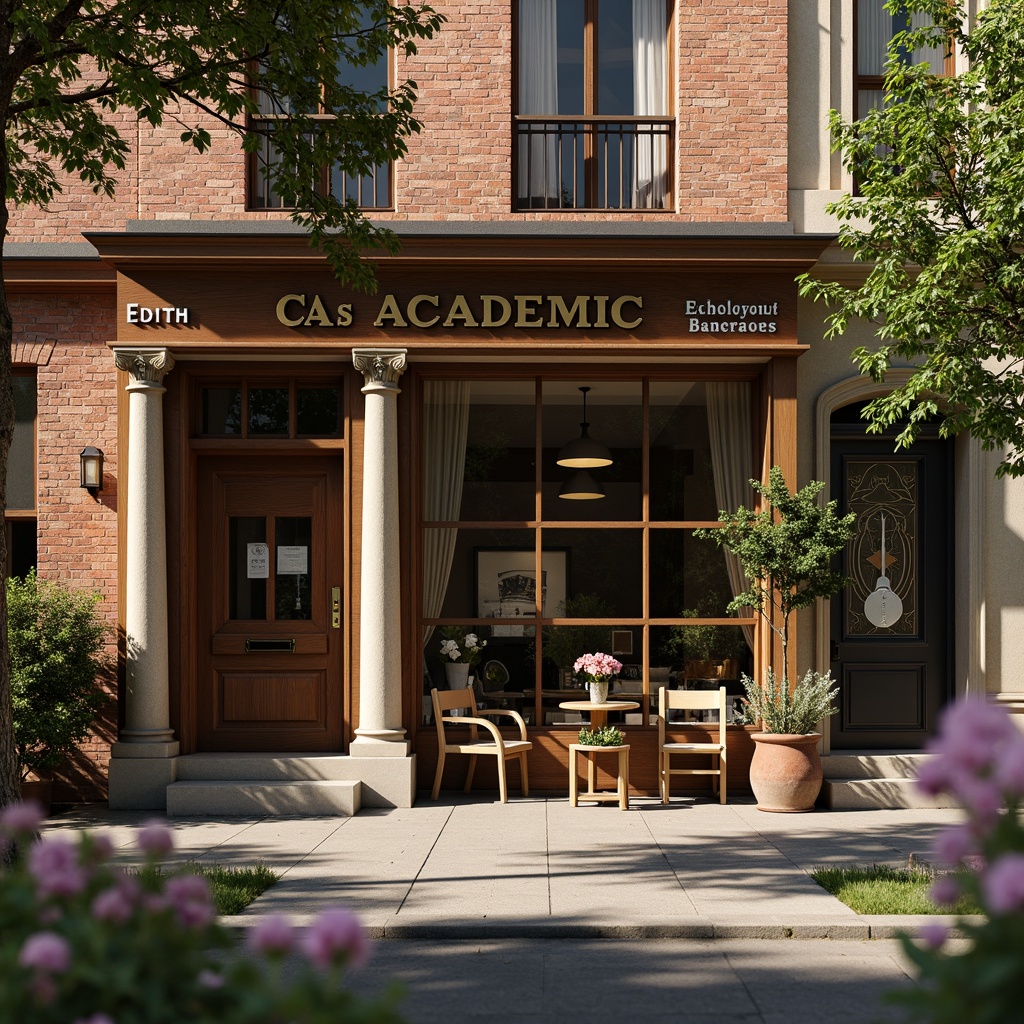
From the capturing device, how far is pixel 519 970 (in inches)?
230

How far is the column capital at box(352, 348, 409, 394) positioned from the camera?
1058 centimetres

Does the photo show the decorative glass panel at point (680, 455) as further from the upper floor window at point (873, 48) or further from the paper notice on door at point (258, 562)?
the paper notice on door at point (258, 562)

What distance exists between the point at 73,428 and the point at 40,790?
3352mm

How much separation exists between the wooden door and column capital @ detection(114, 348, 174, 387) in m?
1.01

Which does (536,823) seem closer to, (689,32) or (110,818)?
(110,818)

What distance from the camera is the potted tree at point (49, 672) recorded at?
9750 mm

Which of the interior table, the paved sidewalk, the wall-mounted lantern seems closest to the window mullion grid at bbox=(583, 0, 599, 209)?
the interior table

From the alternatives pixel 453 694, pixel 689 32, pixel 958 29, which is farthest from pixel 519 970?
pixel 689 32

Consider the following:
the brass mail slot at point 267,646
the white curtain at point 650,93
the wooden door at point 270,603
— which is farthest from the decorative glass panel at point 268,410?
the white curtain at point 650,93

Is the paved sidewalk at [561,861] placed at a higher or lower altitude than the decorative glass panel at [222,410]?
lower

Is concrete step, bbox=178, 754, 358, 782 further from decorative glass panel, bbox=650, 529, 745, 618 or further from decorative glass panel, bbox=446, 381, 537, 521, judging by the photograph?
decorative glass panel, bbox=650, 529, 745, 618

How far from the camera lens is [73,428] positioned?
10992mm

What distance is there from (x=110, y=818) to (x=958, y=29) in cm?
904

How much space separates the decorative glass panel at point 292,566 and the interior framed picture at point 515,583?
1612mm
